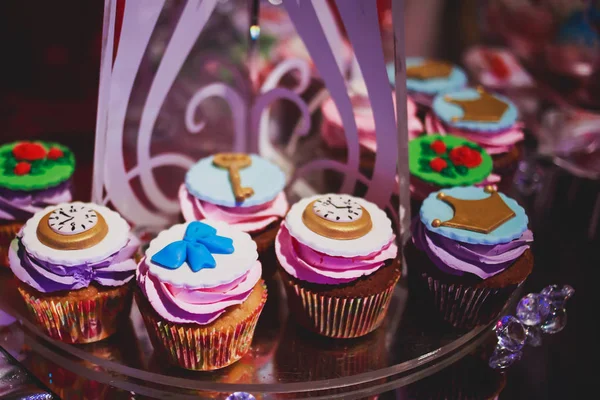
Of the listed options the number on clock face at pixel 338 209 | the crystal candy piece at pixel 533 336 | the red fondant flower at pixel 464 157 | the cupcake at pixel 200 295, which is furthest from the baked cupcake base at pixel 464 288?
the cupcake at pixel 200 295

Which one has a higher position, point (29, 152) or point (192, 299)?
point (29, 152)

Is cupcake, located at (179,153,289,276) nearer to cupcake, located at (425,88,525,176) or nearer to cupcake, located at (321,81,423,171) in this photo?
cupcake, located at (321,81,423,171)

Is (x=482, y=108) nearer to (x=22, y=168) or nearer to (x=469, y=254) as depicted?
(x=469, y=254)

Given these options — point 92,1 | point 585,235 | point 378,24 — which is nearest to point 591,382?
point 585,235

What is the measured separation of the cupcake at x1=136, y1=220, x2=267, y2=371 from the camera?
155 cm

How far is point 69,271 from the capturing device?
5.29ft

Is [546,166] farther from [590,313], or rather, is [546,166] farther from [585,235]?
[590,313]

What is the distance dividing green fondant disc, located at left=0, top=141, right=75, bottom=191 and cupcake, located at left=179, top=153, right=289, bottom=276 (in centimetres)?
35

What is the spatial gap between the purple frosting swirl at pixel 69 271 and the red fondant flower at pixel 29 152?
1.09 ft

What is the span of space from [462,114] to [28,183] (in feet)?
4.83

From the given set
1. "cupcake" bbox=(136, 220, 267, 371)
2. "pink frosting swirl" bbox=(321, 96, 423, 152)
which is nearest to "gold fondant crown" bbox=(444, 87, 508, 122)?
"pink frosting swirl" bbox=(321, 96, 423, 152)

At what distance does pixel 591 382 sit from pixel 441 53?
2.61m

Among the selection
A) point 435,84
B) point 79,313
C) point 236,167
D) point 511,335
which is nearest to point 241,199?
point 236,167

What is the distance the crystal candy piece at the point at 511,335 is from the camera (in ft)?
5.77
